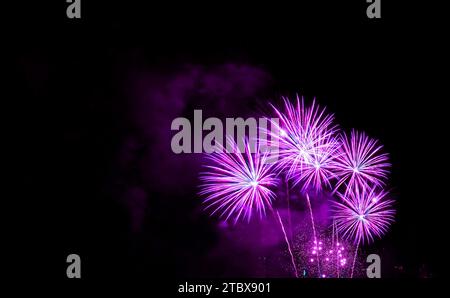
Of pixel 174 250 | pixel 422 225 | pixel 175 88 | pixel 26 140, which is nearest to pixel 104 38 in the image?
pixel 175 88

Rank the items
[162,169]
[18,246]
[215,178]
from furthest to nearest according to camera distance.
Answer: [162,169]
[18,246]
[215,178]

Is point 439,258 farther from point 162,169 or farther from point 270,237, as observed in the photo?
point 162,169

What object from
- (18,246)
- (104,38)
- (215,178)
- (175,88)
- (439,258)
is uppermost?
(104,38)

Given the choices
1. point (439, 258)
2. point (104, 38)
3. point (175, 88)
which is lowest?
point (439, 258)

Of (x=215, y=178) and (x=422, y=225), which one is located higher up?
(x=215, y=178)

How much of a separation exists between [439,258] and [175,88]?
34.9 feet

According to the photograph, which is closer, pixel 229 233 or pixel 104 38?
pixel 104 38

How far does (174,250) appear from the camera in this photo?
45.9ft
